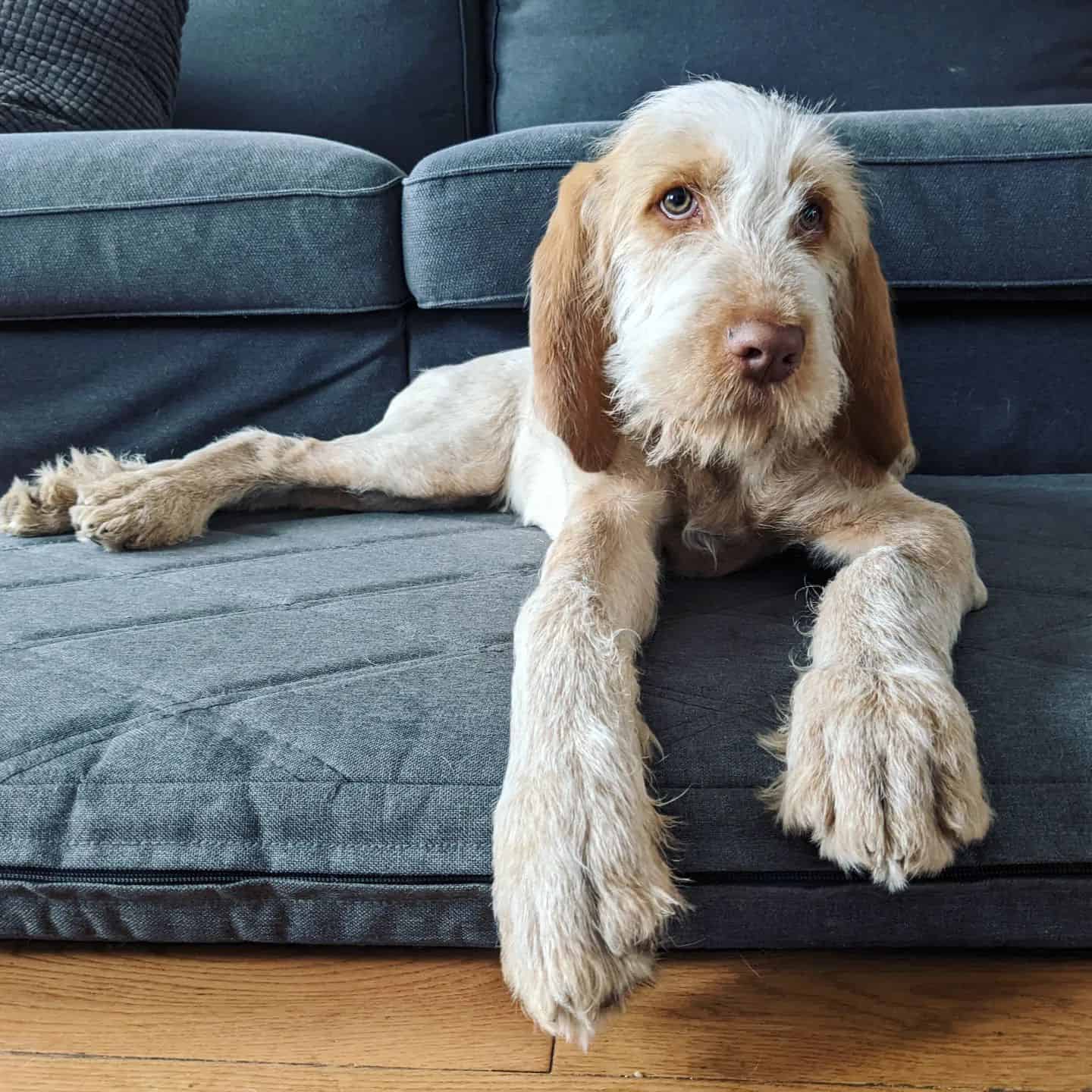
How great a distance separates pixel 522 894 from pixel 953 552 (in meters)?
0.80

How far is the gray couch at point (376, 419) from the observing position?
40.8 inches

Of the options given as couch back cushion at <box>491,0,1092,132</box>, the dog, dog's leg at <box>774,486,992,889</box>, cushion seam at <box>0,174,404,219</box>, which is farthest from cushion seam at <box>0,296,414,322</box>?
dog's leg at <box>774,486,992,889</box>

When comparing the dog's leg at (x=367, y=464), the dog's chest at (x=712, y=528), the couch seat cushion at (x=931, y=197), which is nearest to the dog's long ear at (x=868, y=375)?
the dog's chest at (x=712, y=528)

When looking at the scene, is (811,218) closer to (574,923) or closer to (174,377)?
(574,923)

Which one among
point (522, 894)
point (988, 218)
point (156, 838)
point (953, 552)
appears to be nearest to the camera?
point (522, 894)

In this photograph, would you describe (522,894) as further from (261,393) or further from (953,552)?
(261,393)

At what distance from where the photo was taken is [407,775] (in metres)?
1.05

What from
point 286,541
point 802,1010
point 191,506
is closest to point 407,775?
point 802,1010

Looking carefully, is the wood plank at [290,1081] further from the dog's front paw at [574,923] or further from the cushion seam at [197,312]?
the cushion seam at [197,312]

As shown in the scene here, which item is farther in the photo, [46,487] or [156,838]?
[46,487]

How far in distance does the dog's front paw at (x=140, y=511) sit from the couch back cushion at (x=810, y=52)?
6.49ft

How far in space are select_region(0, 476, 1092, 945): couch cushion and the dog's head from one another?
0.31 m

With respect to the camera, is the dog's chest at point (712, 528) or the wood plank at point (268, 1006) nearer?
the wood plank at point (268, 1006)

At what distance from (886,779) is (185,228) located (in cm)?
200
